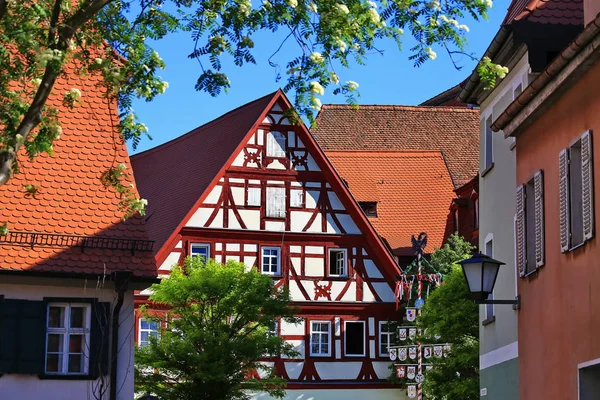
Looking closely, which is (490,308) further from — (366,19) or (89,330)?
(366,19)

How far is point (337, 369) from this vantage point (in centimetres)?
4009

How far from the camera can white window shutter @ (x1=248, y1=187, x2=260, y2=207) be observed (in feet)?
131

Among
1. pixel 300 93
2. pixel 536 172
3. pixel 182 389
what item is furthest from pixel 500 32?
pixel 182 389

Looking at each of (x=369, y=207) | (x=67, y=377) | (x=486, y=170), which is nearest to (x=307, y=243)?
(x=369, y=207)

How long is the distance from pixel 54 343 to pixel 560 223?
380 inches

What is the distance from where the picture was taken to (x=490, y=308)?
2111cm

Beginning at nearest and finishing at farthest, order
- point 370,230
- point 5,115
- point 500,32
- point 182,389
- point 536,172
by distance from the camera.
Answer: point 5,115, point 536,172, point 500,32, point 182,389, point 370,230

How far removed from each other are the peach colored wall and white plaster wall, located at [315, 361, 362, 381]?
23.5 meters

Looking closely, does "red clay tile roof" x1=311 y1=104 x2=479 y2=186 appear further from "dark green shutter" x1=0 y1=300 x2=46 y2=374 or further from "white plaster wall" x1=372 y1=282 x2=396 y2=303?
"dark green shutter" x1=0 y1=300 x2=46 y2=374

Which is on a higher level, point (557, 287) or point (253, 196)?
point (253, 196)

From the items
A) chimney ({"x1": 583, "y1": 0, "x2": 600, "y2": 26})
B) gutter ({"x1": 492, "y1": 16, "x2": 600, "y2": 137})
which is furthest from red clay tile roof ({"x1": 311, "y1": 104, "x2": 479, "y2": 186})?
chimney ({"x1": 583, "y1": 0, "x2": 600, "y2": 26})

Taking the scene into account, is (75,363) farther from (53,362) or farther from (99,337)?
(99,337)

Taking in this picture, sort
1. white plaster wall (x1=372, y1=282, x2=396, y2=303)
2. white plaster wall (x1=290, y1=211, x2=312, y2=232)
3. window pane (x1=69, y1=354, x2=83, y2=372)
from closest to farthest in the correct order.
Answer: window pane (x1=69, y1=354, x2=83, y2=372) < white plaster wall (x1=290, y1=211, x2=312, y2=232) < white plaster wall (x1=372, y1=282, x2=396, y2=303)

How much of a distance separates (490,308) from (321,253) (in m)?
19.5
